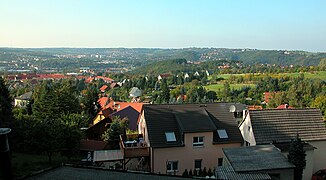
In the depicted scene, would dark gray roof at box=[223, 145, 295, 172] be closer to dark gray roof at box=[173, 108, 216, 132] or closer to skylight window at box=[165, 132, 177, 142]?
dark gray roof at box=[173, 108, 216, 132]

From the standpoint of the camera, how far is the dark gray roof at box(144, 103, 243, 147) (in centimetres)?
2048

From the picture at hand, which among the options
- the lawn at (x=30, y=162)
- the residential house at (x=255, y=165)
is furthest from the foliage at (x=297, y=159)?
the lawn at (x=30, y=162)

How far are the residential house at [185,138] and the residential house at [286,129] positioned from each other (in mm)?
1238

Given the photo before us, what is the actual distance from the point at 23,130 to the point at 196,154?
39.8 feet

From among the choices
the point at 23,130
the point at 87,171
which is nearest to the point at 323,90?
the point at 23,130

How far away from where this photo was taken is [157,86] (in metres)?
122

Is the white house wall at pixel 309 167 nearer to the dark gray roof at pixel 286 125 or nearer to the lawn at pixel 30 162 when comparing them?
the dark gray roof at pixel 286 125

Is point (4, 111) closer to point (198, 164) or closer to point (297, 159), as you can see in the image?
point (198, 164)

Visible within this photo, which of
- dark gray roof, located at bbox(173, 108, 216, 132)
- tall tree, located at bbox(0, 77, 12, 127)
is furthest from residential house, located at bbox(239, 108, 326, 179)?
tall tree, located at bbox(0, 77, 12, 127)

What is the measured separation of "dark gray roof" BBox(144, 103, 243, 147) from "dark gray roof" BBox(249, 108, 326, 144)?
154 cm

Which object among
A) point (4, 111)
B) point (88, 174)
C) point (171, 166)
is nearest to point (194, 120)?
point (171, 166)

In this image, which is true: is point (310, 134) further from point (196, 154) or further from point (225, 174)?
point (225, 174)

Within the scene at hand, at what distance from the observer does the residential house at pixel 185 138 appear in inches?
794

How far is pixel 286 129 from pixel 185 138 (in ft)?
23.1
